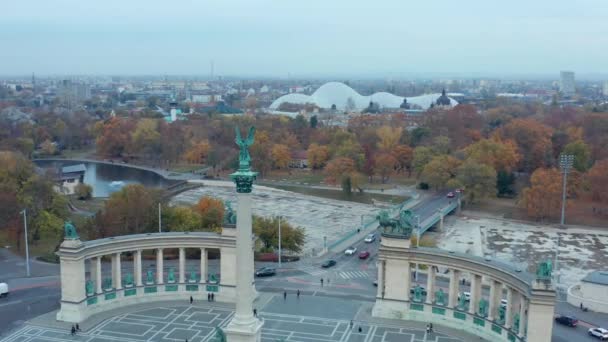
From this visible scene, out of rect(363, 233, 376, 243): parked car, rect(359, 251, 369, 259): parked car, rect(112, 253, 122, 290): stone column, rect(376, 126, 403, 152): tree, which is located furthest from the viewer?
rect(376, 126, 403, 152): tree

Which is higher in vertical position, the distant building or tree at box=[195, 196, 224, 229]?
tree at box=[195, 196, 224, 229]

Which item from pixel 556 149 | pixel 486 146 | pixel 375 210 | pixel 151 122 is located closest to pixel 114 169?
pixel 151 122

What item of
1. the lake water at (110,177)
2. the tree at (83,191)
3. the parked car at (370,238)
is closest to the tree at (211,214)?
the parked car at (370,238)

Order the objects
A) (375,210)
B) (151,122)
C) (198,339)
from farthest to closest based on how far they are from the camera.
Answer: (151,122), (375,210), (198,339)

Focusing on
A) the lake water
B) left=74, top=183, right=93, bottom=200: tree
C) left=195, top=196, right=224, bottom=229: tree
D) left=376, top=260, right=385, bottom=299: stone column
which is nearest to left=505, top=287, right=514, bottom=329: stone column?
left=376, top=260, right=385, bottom=299: stone column

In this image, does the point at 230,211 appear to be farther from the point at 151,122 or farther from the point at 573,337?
the point at 151,122

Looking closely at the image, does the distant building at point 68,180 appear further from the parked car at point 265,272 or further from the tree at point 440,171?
the tree at point 440,171

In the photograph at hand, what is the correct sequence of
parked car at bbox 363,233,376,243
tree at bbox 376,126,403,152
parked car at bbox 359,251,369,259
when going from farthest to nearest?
tree at bbox 376,126,403,152, parked car at bbox 363,233,376,243, parked car at bbox 359,251,369,259

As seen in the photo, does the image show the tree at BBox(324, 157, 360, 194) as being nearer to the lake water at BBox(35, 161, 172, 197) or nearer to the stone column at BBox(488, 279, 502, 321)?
the lake water at BBox(35, 161, 172, 197)
